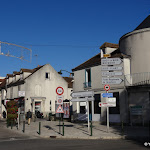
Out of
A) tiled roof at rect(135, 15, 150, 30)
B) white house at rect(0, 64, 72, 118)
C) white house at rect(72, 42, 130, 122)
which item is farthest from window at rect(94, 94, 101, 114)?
white house at rect(0, 64, 72, 118)

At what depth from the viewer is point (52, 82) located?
40281 millimetres

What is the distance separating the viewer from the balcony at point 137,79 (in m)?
19.4

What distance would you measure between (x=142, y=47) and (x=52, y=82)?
22721 millimetres

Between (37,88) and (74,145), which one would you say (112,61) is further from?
(37,88)

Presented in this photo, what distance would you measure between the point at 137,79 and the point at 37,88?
2209 centimetres

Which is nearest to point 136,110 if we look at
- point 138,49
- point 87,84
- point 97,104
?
point 97,104

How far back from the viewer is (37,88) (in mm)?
38594

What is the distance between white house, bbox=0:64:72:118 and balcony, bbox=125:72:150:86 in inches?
783

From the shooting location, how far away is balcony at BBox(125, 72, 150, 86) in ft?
63.7

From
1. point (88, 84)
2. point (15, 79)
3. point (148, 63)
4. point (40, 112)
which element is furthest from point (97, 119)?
point (15, 79)

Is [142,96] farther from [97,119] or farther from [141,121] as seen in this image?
[97,119]

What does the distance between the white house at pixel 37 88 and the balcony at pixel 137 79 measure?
65.2 ft

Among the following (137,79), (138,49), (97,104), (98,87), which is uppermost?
(138,49)

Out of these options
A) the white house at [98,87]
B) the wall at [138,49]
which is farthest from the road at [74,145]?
the wall at [138,49]
